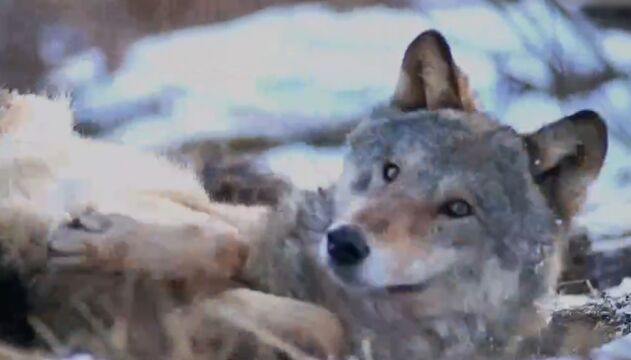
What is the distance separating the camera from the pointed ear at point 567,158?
3.22 feet

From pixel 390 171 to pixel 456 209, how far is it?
0.23 feet

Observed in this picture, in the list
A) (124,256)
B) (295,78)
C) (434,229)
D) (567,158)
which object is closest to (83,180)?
(124,256)

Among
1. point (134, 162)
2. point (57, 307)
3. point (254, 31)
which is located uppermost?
point (254, 31)

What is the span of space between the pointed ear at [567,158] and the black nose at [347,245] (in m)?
0.19

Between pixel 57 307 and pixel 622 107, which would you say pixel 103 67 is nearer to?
pixel 57 307

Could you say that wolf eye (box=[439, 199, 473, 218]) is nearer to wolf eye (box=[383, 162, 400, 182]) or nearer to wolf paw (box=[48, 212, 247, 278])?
wolf eye (box=[383, 162, 400, 182])

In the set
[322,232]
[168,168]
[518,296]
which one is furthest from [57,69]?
[518,296]

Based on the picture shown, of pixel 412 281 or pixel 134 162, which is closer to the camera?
pixel 412 281

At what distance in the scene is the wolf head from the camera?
36.6 inches

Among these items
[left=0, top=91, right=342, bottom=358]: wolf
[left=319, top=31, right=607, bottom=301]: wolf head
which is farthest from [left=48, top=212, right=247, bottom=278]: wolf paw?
[left=319, top=31, right=607, bottom=301]: wolf head

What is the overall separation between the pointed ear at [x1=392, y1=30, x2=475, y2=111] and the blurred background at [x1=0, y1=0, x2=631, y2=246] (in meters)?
0.02

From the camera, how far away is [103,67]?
106 centimetres

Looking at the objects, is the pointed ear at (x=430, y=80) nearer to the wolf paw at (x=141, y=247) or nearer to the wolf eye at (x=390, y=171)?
the wolf eye at (x=390, y=171)

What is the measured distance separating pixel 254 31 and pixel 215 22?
0.04m
